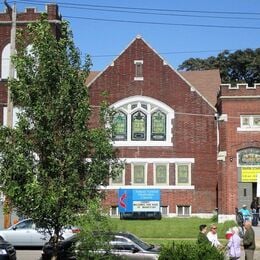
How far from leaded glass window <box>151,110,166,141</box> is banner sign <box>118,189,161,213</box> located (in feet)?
12.8

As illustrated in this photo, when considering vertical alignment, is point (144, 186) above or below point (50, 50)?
below

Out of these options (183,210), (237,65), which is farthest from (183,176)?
(237,65)

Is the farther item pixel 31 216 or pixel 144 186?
pixel 144 186

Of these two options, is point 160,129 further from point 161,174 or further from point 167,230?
point 167,230

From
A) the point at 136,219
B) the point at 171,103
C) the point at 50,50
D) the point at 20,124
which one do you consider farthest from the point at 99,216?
the point at 171,103

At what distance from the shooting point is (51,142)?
42.5ft

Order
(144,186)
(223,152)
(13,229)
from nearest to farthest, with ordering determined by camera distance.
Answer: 1. (13,229)
2. (223,152)
3. (144,186)

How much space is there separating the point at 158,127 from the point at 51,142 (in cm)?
3082

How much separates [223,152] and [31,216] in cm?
2898

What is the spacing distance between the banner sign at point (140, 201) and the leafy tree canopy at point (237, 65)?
46.3 meters

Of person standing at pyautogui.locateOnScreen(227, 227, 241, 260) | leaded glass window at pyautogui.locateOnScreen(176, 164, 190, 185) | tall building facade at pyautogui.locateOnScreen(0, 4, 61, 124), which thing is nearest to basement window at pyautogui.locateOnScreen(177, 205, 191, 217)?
leaded glass window at pyautogui.locateOnScreen(176, 164, 190, 185)

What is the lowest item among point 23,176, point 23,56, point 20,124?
point 23,176

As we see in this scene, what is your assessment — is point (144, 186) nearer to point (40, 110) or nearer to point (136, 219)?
point (136, 219)

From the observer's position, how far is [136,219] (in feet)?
133
